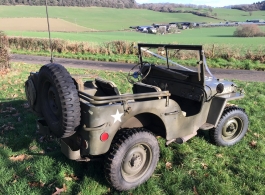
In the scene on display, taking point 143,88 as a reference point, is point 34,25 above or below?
above

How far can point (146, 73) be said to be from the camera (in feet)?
15.5

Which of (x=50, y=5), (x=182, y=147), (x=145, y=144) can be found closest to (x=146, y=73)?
(x=182, y=147)

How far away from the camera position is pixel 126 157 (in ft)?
10.6

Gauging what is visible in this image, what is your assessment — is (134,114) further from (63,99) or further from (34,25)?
(34,25)

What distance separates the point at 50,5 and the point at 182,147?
75.9m

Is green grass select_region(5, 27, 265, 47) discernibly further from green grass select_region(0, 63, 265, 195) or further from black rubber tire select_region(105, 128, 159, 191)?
black rubber tire select_region(105, 128, 159, 191)

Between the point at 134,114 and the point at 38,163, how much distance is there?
1.61 m

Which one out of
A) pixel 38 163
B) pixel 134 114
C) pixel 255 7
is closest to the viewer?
pixel 134 114

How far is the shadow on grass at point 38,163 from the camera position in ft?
11.0

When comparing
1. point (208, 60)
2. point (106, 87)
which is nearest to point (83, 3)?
point (208, 60)

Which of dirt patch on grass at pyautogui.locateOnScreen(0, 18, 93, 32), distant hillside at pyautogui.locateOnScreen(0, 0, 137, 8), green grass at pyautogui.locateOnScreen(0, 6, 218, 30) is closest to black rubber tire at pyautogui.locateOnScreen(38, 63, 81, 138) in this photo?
dirt patch on grass at pyautogui.locateOnScreen(0, 18, 93, 32)

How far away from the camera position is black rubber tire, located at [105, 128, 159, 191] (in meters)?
3.06

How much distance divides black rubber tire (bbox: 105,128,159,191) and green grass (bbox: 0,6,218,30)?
→ 54418mm

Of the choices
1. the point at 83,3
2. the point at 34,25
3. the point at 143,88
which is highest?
the point at 83,3
